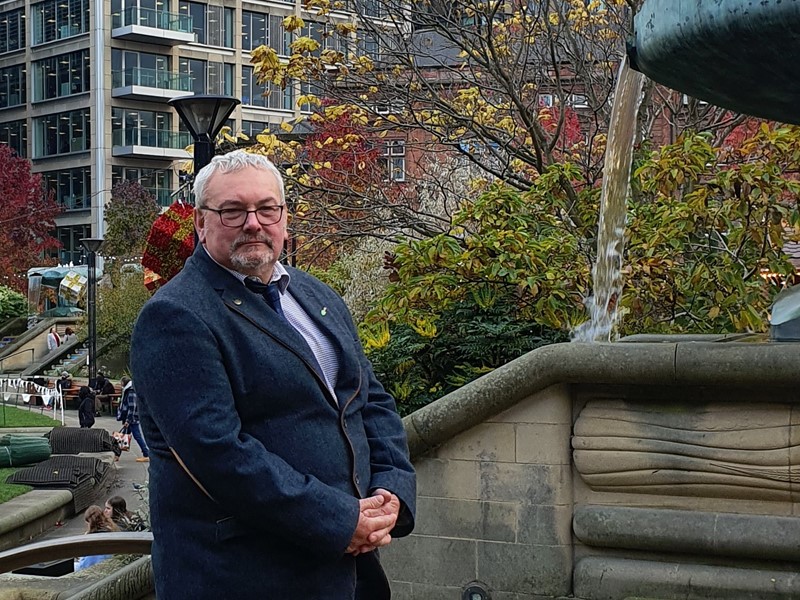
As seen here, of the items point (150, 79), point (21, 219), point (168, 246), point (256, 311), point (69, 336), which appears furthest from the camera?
point (150, 79)

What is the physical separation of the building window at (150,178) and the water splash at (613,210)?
6636 centimetres

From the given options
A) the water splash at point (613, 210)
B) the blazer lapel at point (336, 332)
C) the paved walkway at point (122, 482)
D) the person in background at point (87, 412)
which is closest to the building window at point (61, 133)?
the paved walkway at point (122, 482)

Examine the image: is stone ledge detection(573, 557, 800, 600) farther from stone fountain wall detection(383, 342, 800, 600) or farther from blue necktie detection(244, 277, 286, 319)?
blue necktie detection(244, 277, 286, 319)

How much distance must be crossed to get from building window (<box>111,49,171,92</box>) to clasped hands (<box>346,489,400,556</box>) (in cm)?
7222

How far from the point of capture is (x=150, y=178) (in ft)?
242

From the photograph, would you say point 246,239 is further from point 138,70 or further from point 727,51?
point 138,70

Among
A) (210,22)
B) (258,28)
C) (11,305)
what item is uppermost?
(210,22)

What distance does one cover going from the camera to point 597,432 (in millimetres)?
5340

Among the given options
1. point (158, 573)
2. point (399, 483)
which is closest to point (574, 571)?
point (399, 483)

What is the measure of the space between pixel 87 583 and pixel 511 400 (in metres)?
2.41

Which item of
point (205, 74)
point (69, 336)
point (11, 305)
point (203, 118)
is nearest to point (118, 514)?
point (203, 118)

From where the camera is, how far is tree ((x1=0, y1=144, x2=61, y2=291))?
66250 millimetres

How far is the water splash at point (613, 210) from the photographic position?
7.76 meters

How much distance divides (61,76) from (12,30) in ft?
22.1
